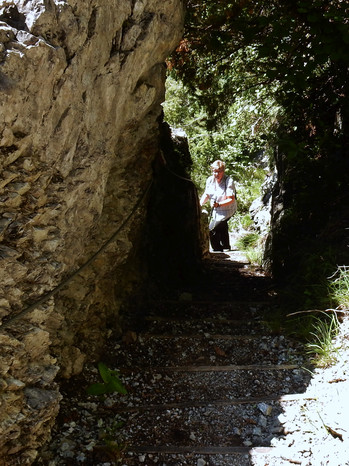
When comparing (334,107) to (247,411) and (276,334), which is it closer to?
(276,334)

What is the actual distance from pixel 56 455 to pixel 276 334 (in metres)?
2.77

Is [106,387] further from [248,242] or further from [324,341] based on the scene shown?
[248,242]

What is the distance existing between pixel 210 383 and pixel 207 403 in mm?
317

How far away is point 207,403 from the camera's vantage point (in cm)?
445

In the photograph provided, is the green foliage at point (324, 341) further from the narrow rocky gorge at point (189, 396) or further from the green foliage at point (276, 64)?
the green foliage at point (276, 64)

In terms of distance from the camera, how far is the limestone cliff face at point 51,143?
2.88 m

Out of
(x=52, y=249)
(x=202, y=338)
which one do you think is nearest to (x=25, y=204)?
(x=52, y=249)

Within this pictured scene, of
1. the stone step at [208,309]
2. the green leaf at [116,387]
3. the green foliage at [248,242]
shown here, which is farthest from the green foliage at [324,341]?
the green foliage at [248,242]

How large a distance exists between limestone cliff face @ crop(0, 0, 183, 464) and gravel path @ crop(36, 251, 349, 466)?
1.82 feet

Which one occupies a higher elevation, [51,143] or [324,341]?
[51,143]

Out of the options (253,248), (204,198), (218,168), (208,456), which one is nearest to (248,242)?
(253,248)

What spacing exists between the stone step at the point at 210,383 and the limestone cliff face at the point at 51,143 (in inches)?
33.0

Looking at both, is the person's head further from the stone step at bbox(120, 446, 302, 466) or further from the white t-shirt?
the stone step at bbox(120, 446, 302, 466)

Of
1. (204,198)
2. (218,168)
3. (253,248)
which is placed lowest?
(253,248)
